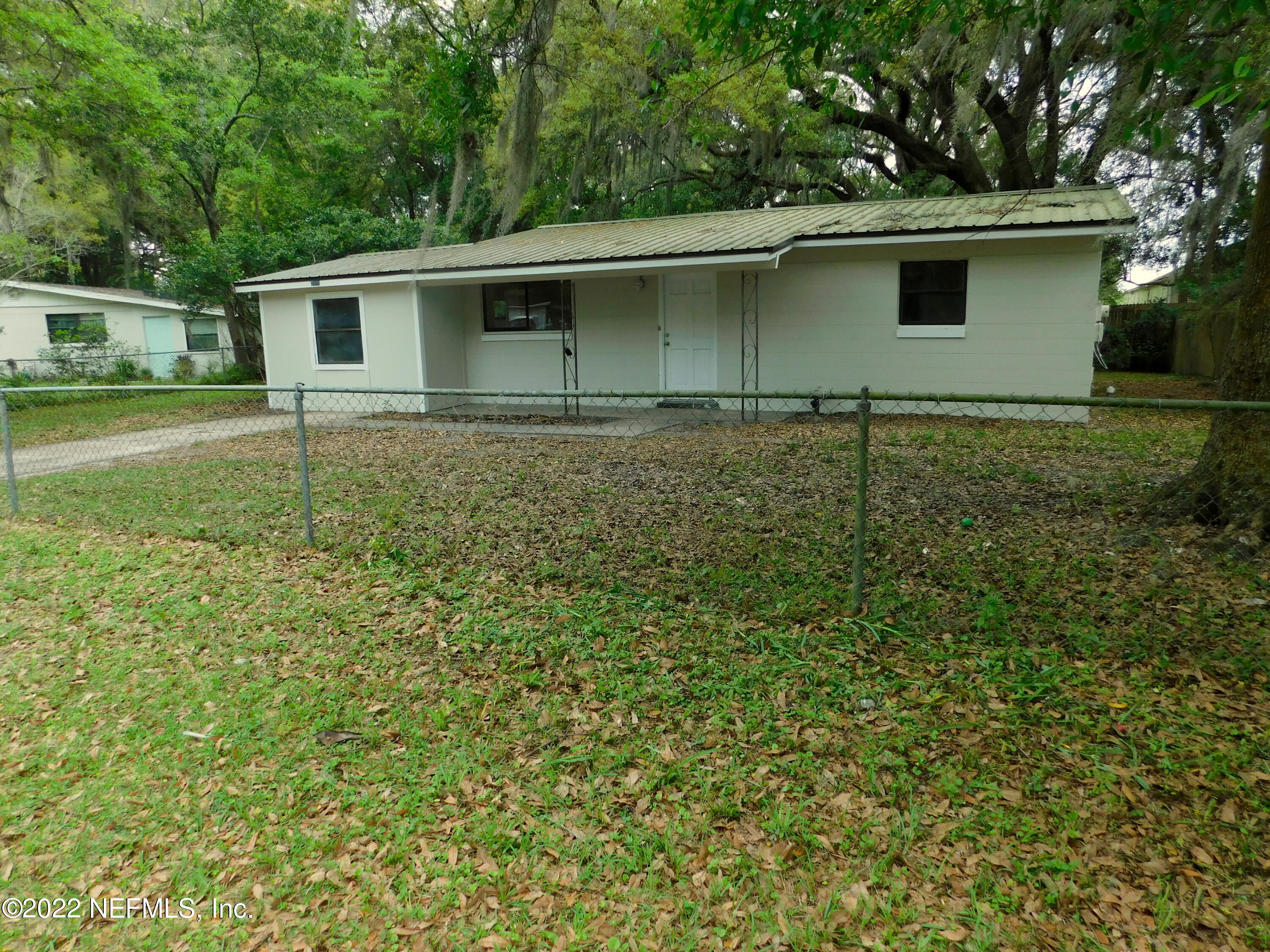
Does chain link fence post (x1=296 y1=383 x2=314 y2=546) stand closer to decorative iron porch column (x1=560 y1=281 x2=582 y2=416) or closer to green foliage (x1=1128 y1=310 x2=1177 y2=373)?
decorative iron porch column (x1=560 y1=281 x2=582 y2=416)

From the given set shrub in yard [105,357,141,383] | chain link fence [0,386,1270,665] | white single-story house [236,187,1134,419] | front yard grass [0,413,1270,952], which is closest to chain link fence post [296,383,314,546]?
chain link fence [0,386,1270,665]

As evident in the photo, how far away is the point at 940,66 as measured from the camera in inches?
298

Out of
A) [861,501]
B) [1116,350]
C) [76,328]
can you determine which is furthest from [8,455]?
[1116,350]

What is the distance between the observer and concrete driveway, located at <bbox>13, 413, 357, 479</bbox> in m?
9.12

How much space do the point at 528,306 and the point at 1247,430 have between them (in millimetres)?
11164

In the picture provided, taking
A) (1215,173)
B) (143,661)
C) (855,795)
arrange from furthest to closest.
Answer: (1215,173) < (143,661) < (855,795)

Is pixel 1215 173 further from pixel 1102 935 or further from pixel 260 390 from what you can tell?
pixel 260 390

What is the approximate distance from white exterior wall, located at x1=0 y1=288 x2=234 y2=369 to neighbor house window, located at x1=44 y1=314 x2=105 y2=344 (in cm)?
10

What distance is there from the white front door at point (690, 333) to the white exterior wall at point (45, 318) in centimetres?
1620

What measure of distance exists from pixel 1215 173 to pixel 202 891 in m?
10.8

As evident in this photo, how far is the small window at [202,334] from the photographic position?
24.4m

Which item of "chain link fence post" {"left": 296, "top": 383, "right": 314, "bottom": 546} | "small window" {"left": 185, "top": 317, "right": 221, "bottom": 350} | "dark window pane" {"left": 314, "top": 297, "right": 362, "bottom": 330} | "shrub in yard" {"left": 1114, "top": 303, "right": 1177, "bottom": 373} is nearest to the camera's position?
"chain link fence post" {"left": 296, "top": 383, "right": 314, "bottom": 546}

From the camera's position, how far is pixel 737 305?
11875 millimetres

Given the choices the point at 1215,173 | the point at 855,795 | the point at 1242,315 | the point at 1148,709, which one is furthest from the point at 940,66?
the point at 855,795
